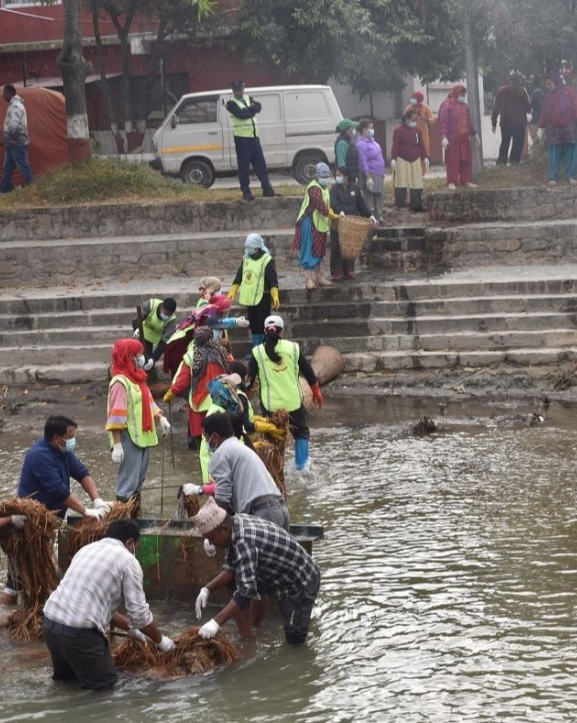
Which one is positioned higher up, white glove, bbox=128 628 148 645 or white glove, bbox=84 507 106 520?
white glove, bbox=84 507 106 520

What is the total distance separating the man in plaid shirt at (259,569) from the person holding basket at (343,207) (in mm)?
9788

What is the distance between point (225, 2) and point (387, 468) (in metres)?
21.5

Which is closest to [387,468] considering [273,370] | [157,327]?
[273,370]

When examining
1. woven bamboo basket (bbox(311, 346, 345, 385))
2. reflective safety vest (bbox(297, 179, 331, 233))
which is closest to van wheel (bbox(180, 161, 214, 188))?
reflective safety vest (bbox(297, 179, 331, 233))

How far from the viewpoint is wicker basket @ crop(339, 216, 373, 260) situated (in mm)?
16875

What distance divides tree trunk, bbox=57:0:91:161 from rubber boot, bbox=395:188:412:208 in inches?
205

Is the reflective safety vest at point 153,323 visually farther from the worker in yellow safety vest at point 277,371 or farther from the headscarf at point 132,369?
the headscarf at point 132,369

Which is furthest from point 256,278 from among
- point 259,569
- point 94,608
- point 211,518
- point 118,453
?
point 94,608

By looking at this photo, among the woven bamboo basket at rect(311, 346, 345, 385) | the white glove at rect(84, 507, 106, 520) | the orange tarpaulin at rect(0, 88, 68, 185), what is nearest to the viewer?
the white glove at rect(84, 507, 106, 520)

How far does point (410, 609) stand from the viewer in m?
8.59

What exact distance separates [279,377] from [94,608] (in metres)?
4.70

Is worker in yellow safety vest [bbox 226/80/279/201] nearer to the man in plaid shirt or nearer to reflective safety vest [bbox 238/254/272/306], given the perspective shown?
reflective safety vest [bbox 238/254/272/306]

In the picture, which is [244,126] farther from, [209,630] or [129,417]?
[209,630]

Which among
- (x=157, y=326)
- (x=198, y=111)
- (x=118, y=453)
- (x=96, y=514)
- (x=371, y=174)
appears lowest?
(x=96, y=514)
